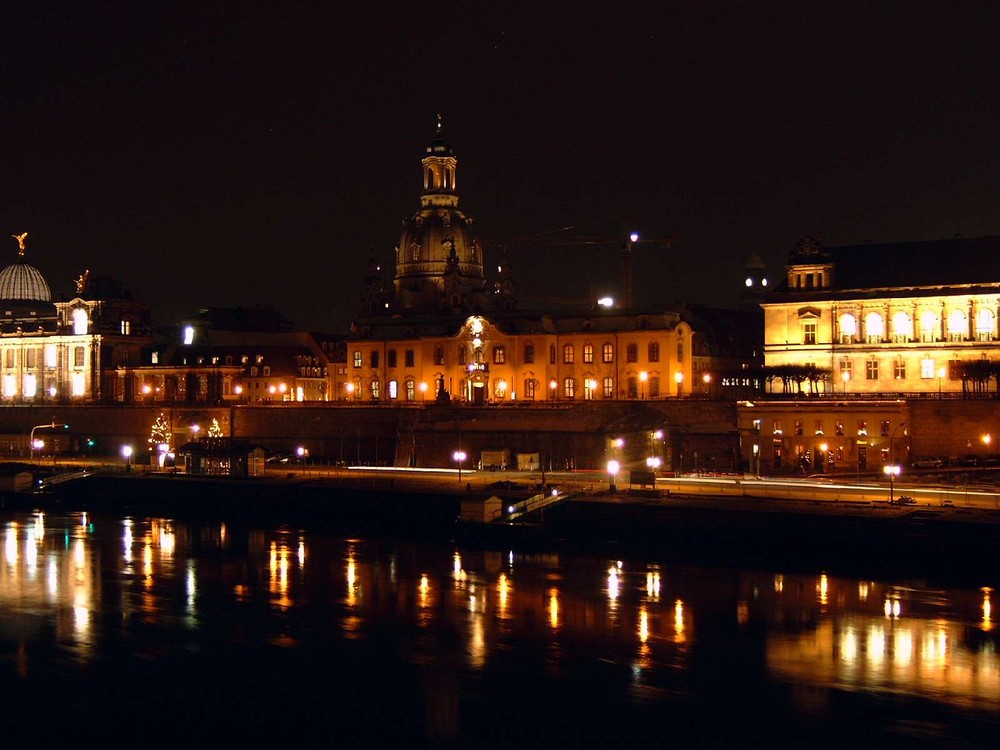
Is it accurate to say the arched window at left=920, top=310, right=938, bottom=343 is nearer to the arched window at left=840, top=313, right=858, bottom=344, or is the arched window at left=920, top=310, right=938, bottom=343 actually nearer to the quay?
the arched window at left=840, top=313, right=858, bottom=344

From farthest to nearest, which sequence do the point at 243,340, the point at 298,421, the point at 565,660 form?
the point at 243,340
the point at 298,421
the point at 565,660

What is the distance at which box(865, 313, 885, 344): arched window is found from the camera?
74438 millimetres

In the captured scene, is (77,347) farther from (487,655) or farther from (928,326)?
(487,655)

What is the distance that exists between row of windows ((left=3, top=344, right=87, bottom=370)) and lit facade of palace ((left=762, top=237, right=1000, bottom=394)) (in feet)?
220

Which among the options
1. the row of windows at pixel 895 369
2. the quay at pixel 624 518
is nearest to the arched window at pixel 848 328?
the row of windows at pixel 895 369

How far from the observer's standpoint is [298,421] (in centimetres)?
9000

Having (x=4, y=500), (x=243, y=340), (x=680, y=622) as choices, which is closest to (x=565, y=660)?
(x=680, y=622)

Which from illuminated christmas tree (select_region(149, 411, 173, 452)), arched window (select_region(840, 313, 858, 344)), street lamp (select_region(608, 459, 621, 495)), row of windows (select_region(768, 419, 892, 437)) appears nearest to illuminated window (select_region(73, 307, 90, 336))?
illuminated christmas tree (select_region(149, 411, 173, 452))

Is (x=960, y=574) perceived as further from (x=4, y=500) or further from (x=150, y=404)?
(x=150, y=404)

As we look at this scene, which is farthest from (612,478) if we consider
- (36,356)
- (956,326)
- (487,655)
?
(36,356)

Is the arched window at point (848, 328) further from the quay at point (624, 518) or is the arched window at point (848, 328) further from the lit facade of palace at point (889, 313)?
the quay at point (624, 518)

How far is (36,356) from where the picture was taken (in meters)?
121

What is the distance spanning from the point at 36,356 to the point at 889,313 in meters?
80.9

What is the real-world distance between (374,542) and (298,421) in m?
36.4
